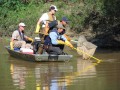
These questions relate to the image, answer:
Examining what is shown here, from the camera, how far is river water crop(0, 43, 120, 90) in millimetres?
11461

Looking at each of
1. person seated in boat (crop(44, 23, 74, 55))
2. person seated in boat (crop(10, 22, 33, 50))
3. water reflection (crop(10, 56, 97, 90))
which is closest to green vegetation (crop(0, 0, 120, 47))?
person seated in boat (crop(10, 22, 33, 50))

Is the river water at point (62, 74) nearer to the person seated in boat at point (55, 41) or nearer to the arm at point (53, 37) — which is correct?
the person seated in boat at point (55, 41)

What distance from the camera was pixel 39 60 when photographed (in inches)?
627

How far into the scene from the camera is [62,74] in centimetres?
1336

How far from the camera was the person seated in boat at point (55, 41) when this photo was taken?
1573 centimetres

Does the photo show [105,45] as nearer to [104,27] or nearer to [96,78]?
[104,27]

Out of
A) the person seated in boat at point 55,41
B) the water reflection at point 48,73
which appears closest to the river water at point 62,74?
the water reflection at point 48,73

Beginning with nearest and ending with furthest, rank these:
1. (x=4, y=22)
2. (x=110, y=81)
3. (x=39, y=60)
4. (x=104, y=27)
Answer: (x=110, y=81), (x=39, y=60), (x=104, y=27), (x=4, y=22)

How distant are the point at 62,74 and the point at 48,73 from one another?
1.61 feet

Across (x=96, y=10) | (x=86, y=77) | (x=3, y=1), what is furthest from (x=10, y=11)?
(x=86, y=77)

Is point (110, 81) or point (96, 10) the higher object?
point (96, 10)

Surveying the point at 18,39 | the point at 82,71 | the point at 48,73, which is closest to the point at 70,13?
the point at 18,39

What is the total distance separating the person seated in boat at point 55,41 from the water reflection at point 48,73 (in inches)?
19.2

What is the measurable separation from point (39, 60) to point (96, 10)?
8.35 metres
